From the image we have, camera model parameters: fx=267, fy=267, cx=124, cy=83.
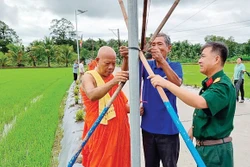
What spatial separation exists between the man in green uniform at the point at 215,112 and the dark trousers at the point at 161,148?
0.27m

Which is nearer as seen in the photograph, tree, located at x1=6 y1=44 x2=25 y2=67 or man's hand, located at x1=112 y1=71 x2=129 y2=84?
man's hand, located at x1=112 y1=71 x2=129 y2=84

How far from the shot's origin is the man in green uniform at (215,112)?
4.75ft

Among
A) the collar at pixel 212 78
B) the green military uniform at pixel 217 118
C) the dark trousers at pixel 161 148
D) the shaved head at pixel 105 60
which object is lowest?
the dark trousers at pixel 161 148

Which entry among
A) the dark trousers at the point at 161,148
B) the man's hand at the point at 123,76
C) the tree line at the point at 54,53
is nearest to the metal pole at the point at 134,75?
the man's hand at the point at 123,76

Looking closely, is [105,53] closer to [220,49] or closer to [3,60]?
[220,49]

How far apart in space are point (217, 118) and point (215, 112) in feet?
0.52

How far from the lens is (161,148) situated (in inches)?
76.8

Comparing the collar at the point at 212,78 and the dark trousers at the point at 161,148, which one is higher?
the collar at the point at 212,78

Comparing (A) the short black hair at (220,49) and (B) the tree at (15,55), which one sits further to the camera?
(B) the tree at (15,55)

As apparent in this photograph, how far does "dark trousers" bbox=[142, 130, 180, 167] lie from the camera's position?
1937mm

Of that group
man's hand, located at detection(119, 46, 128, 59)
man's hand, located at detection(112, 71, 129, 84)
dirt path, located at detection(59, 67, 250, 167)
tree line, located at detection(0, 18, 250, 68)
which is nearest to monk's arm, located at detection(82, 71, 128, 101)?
man's hand, located at detection(112, 71, 129, 84)

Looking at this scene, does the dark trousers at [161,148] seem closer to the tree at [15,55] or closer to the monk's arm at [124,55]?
the monk's arm at [124,55]

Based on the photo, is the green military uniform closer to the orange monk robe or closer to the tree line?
→ the orange monk robe

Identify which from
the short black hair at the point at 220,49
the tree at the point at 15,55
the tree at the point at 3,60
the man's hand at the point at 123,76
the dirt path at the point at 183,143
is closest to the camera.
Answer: the man's hand at the point at 123,76
